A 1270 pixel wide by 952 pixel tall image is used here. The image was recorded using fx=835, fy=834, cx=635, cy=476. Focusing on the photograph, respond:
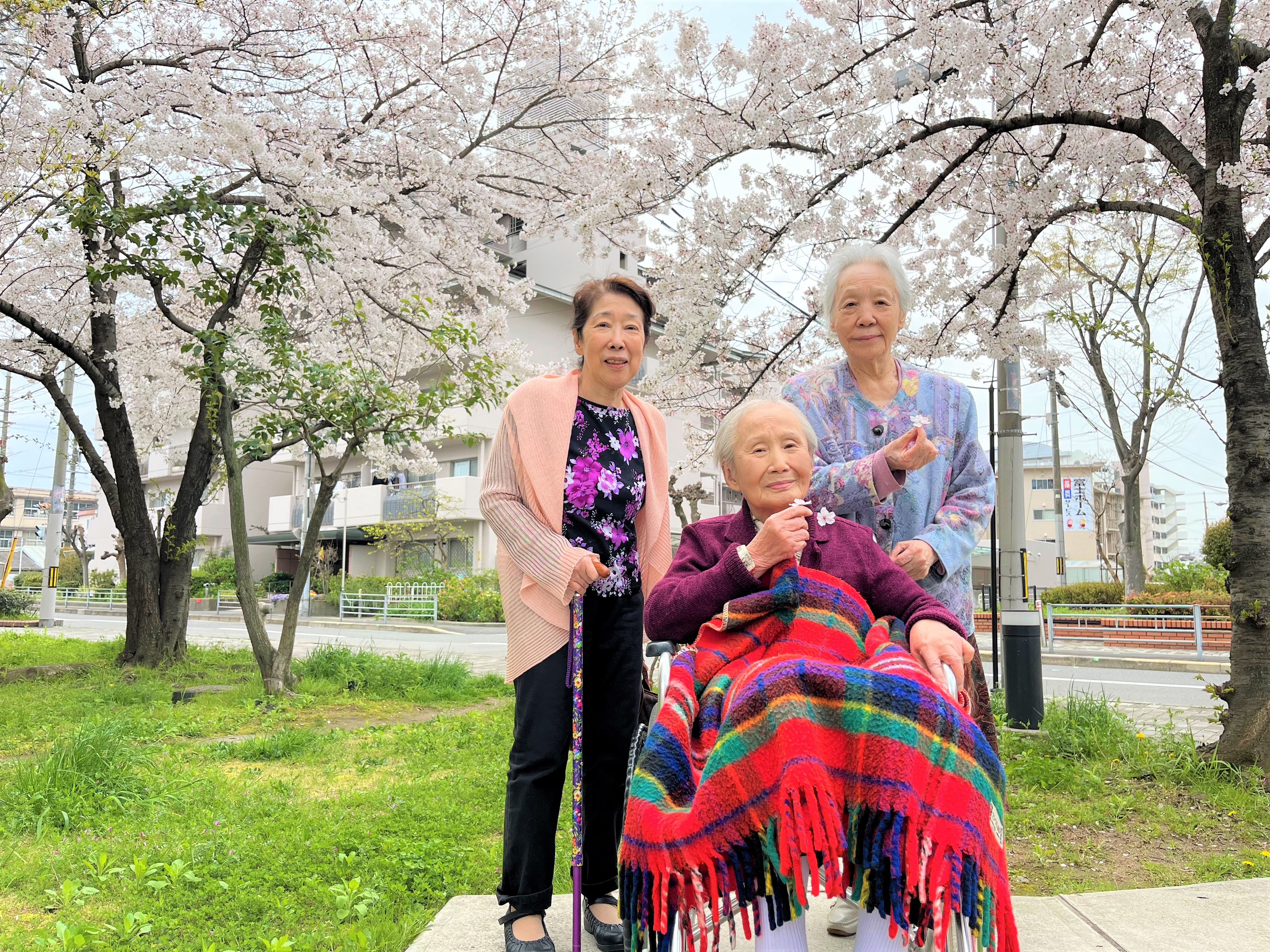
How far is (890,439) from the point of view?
7.36ft

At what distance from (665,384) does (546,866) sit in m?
5.45

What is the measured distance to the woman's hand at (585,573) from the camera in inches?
81.1

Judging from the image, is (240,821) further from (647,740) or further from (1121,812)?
(1121,812)

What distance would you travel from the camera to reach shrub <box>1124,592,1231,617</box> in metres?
13.5

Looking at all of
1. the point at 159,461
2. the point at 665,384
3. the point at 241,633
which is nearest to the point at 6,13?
the point at 665,384

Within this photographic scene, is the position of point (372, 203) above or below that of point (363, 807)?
above

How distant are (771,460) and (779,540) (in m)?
0.26

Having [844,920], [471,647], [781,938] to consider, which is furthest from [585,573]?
[471,647]

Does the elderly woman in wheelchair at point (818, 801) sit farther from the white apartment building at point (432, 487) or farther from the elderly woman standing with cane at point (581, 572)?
the white apartment building at point (432, 487)

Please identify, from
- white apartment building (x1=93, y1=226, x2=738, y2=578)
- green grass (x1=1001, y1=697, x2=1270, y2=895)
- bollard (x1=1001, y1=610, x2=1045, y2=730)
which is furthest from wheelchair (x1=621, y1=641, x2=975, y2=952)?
white apartment building (x1=93, y1=226, x2=738, y2=578)

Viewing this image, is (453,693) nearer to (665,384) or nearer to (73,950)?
(665,384)

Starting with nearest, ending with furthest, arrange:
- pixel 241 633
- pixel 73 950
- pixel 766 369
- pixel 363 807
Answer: pixel 73 950 → pixel 363 807 → pixel 766 369 → pixel 241 633

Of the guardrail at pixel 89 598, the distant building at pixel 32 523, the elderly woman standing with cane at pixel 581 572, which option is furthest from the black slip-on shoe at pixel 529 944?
the distant building at pixel 32 523

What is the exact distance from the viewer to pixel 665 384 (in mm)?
7266
